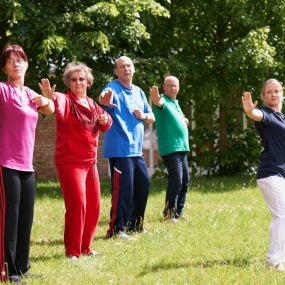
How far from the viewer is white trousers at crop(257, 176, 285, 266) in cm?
561

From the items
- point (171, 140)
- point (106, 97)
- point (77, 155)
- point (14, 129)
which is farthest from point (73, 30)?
point (14, 129)

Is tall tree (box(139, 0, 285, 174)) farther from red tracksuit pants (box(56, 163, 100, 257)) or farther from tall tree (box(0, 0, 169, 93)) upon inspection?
red tracksuit pants (box(56, 163, 100, 257))

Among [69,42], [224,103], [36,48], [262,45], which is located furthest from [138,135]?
[224,103]

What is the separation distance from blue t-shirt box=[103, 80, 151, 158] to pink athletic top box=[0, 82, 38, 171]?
2.22 m

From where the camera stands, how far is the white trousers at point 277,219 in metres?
5.61

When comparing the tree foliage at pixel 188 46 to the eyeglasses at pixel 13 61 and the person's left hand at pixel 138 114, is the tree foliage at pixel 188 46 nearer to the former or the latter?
the person's left hand at pixel 138 114

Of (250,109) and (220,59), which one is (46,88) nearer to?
(250,109)

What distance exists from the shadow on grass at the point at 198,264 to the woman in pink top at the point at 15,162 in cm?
116

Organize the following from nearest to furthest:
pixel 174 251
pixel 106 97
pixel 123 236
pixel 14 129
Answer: pixel 14 129 < pixel 174 251 < pixel 106 97 < pixel 123 236

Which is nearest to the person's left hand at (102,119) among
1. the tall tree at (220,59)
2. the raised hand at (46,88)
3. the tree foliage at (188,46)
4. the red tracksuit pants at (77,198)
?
the red tracksuit pants at (77,198)

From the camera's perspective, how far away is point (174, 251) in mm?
6504

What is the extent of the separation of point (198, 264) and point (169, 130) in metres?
2.93

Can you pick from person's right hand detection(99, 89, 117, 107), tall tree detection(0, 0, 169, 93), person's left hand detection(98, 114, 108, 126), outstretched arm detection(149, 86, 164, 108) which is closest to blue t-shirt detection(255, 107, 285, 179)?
person's left hand detection(98, 114, 108, 126)

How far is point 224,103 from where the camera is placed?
16141 mm
